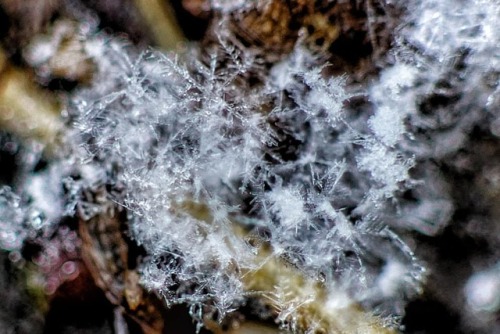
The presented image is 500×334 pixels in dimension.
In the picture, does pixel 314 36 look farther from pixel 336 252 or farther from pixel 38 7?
pixel 38 7

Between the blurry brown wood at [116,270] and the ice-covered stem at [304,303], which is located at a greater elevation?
the blurry brown wood at [116,270]

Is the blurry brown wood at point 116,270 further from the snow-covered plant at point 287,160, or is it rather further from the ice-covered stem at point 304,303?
the ice-covered stem at point 304,303

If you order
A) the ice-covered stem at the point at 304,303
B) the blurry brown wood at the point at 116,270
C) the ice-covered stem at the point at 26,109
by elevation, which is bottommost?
the ice-covered stem at the point at 304,303

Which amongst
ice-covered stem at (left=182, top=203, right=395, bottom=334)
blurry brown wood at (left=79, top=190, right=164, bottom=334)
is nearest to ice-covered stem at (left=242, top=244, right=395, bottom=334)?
ice-covered stem at (left=182, top=203, right=395, bottom=334)

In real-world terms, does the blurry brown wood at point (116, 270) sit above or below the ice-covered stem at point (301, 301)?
above

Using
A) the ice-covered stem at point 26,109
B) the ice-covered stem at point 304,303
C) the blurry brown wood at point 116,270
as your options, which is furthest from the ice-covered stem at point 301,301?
the ice-covered stem at point 26,109

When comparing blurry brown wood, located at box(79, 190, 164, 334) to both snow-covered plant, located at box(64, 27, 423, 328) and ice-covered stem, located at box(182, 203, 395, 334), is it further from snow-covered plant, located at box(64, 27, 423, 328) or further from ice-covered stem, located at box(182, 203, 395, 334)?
ice-covered stem, located at box(182, 203, 395, 334)

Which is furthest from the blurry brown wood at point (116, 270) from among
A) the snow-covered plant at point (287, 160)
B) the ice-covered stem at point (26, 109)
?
the ice-covered stem at point (26, 109)

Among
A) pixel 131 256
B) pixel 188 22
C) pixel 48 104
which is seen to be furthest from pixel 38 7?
pixel 131 256

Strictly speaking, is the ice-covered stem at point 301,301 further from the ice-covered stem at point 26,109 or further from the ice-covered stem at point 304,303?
the ice-covered stem at point 26,109
